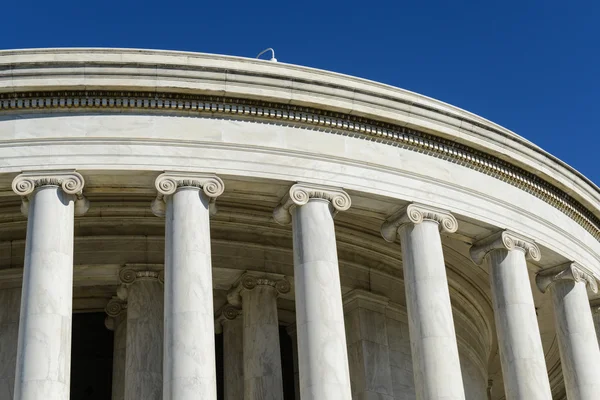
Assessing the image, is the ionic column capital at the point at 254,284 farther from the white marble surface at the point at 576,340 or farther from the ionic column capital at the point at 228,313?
the white marble surface at the point at 576,340

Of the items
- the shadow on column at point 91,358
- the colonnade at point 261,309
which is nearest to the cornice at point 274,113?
the colonnade at point 261,309

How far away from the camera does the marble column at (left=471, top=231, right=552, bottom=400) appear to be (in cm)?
5481

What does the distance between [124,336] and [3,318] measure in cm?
684

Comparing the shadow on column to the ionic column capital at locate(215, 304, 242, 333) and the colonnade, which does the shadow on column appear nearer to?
the colonnade

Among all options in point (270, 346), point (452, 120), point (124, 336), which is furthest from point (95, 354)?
point (452, 120)

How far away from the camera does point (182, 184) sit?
2028 inches

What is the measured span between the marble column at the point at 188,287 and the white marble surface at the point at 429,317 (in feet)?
33.2

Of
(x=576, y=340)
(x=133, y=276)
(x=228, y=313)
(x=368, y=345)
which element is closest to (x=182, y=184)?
(x=133, y=276)

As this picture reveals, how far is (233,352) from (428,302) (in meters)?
14.7

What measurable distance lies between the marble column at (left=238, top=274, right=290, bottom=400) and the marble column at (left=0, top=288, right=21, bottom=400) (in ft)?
40.6

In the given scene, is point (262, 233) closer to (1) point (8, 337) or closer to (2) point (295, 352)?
(2) point (295, 352)

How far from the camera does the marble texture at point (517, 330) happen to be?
180 ft

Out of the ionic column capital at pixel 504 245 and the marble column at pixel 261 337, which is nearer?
the marble column at pixel 261 337

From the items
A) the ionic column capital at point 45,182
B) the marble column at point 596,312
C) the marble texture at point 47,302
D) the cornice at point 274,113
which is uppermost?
the cornice at point 274,113
